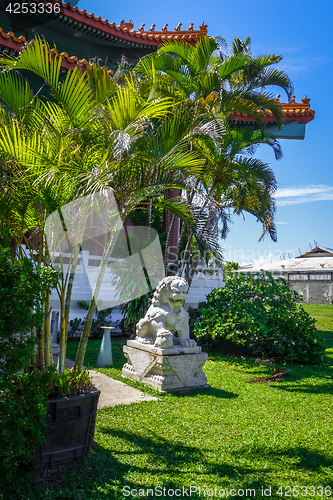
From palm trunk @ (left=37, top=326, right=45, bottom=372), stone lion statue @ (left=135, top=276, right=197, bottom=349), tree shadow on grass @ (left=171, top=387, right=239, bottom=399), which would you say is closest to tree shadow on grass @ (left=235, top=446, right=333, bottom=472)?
tree shadow on grass @ (left=171, top=387, right=239, bottom=399)

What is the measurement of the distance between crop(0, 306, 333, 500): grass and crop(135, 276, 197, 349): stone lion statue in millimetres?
785

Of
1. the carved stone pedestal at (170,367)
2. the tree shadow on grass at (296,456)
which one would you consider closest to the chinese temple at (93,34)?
the carved stone pedestal at (170,367)

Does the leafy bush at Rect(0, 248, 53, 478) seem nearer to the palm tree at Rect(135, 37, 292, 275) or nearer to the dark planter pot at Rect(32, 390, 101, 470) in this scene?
the dark planter pot at Rect(32, 390, 101, 470)

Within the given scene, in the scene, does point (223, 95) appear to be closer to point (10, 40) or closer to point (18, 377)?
point (10, 40)

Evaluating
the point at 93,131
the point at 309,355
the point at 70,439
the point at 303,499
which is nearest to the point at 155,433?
the point at 70,439

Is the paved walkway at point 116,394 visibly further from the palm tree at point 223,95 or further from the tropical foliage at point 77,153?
the palm tree at point 223,95

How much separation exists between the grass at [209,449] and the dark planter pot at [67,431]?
0.11 metres

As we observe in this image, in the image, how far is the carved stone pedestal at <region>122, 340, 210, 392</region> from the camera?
5191 millimetres

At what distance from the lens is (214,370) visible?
6.82 meters

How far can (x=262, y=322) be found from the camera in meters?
7.70

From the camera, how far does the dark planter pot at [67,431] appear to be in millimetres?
2861

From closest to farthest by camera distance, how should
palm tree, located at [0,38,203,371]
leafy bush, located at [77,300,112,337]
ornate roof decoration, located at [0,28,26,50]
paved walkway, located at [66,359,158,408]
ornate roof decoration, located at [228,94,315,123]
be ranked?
palm tree, located at [0,38,203,371], paved walkway, located at [66,359,158,408], ornate roof decoration, located at [0,28,26,50], leafy bush, located at [77,300,112,337], ornate roof decoration, located at [228,94,315,123]

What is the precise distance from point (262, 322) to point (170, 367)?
10.4ft

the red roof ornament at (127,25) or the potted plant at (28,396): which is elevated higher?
the red roof ornament at (127,25)
